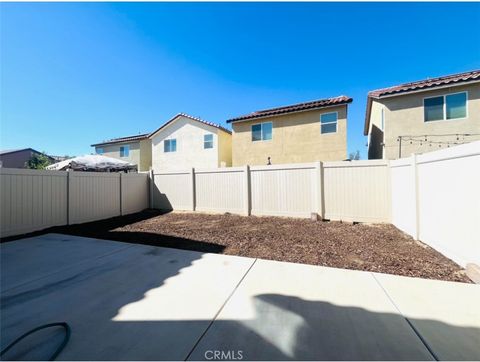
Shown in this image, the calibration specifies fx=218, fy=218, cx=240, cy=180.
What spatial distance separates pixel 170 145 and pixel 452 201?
16.7 m

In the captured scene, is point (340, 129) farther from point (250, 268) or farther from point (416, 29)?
point (250, 268)

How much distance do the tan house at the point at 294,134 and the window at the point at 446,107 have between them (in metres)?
3.31

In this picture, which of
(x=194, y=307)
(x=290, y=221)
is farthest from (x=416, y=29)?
(x=194, y=307)

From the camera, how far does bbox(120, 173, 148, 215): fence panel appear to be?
1033 cm

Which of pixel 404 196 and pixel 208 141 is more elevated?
pixel 208 141

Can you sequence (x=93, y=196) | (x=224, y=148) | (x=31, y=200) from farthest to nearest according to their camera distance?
(x=224, y=148), (x=93, y=196), (x=31, y=200)

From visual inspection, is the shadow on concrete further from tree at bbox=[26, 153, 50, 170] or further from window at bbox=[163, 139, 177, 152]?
tree at bbox=[26, 153, 50, 170]

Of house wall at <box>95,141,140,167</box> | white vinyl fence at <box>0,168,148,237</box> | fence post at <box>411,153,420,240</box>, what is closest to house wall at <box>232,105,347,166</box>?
fence post at <box>411,153,420,240</box>

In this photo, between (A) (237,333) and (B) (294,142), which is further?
(B) (294,142)

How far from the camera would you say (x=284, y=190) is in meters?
8.44

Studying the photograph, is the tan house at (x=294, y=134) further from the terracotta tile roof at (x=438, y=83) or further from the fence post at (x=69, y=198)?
the fence post at (x=69, y=198)

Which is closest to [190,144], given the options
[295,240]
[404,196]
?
[295,240]

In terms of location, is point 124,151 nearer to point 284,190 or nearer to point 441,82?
point 284,190

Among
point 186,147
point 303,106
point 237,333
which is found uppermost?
point 303,106
